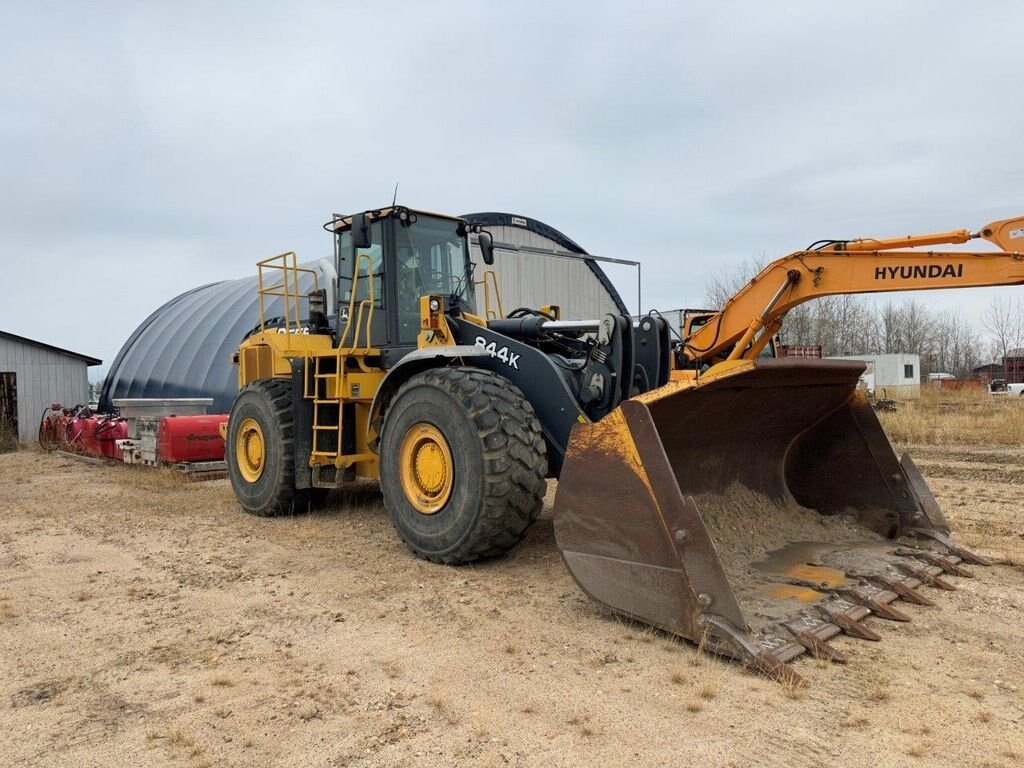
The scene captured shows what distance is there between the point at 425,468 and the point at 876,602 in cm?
293

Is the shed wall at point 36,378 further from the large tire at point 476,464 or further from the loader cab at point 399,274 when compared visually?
the large tire at point 476,464

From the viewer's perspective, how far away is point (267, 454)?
7680 millimetres

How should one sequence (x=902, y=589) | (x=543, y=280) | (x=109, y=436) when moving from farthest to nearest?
(x=543, y=280) < (x=109, y=436) < (x=902, y=589)

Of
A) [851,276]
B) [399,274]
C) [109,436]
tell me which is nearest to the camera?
[851,276]

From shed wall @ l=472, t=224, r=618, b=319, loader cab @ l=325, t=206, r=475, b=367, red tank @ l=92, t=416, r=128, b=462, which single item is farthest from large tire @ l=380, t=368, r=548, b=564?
shed wall @ l=472, t=224, r=618, b=319

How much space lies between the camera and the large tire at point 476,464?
16.3ft

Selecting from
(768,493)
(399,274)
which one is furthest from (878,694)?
(399,274)

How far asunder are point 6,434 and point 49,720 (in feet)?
57.0

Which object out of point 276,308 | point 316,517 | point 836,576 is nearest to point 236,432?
point 316,517

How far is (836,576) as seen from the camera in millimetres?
4535

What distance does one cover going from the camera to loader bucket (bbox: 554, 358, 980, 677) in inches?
146

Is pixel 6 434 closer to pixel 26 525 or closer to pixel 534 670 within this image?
pixel 26 525

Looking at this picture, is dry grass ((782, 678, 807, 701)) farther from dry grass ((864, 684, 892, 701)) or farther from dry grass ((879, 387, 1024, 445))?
dry grass ((879, 387, 1024, 445))

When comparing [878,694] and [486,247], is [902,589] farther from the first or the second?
[486,247]
